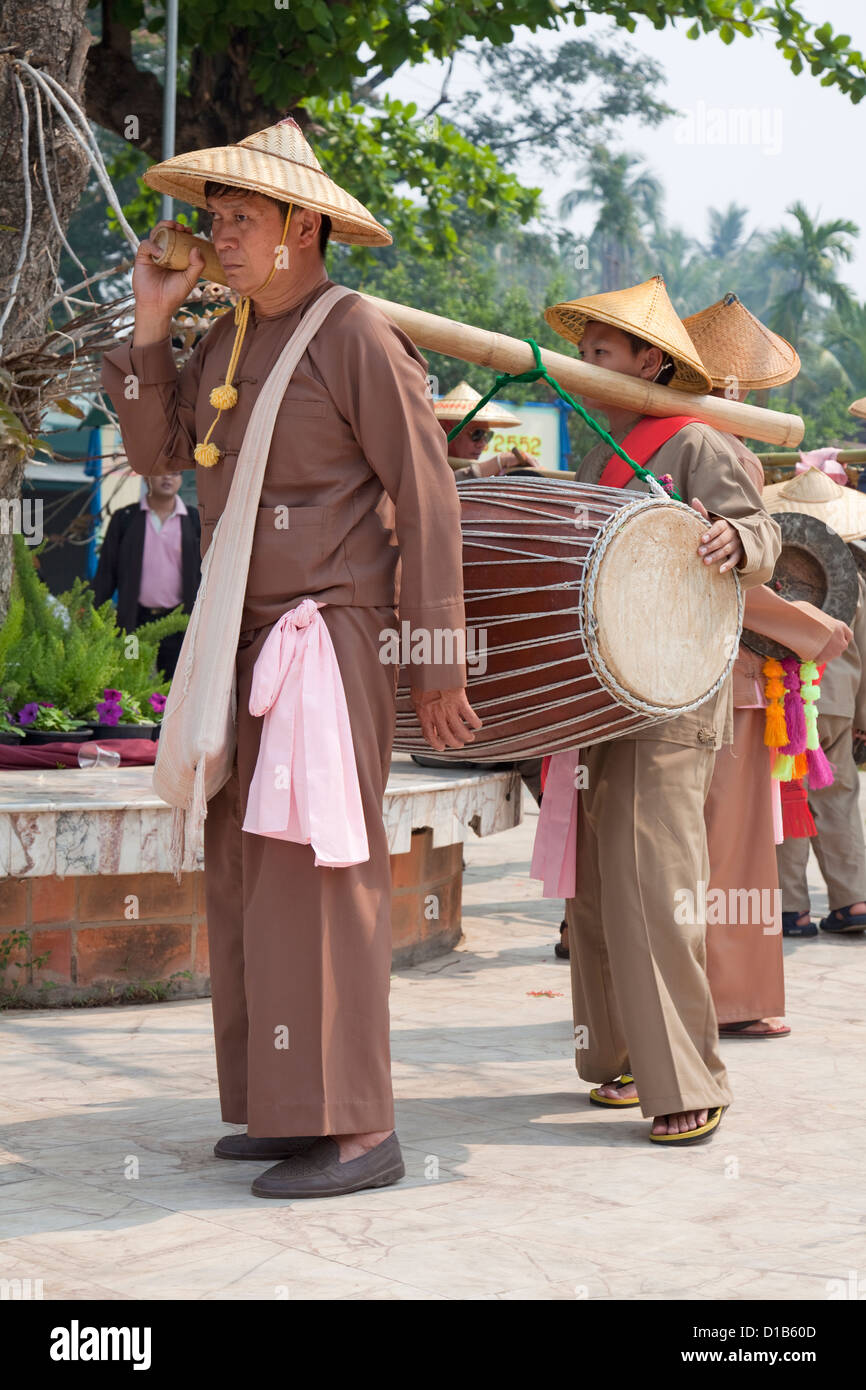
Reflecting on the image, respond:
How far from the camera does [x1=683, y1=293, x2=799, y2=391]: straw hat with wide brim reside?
5062 mm

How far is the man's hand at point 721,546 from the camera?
12.4 feet

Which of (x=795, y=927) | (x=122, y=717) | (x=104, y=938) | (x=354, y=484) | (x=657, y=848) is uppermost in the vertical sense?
(x=354, y=484)

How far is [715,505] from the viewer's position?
13.0 ft

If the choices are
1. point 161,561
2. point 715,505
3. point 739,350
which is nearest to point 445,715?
point 715,505

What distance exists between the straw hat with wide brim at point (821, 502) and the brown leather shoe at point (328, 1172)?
4.04 meters

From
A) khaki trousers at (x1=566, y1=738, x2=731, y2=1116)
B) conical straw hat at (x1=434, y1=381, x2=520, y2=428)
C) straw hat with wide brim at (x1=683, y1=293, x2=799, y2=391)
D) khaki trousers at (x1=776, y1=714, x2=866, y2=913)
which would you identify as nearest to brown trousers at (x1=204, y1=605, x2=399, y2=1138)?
khaki trousers at (x1=566, y1=738, x2=731, y2=1116)

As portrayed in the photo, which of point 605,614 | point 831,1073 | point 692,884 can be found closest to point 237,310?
point 605,614

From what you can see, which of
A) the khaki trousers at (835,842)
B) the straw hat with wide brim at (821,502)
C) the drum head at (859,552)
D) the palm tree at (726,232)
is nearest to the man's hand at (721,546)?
the khaki trousers at (835,842)

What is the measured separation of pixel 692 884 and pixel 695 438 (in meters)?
1.10

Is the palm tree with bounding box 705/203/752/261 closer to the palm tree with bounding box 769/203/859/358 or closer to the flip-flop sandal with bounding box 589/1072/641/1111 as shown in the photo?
the palm tree with bounding box 769/203/859/358

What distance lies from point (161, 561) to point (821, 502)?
330cm

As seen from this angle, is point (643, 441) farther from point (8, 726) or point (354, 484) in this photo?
point (8, 726)

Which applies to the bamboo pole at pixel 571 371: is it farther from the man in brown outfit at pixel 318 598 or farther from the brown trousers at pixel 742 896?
the brown trousers at pixel 742 896

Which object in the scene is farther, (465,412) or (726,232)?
(726,232)
